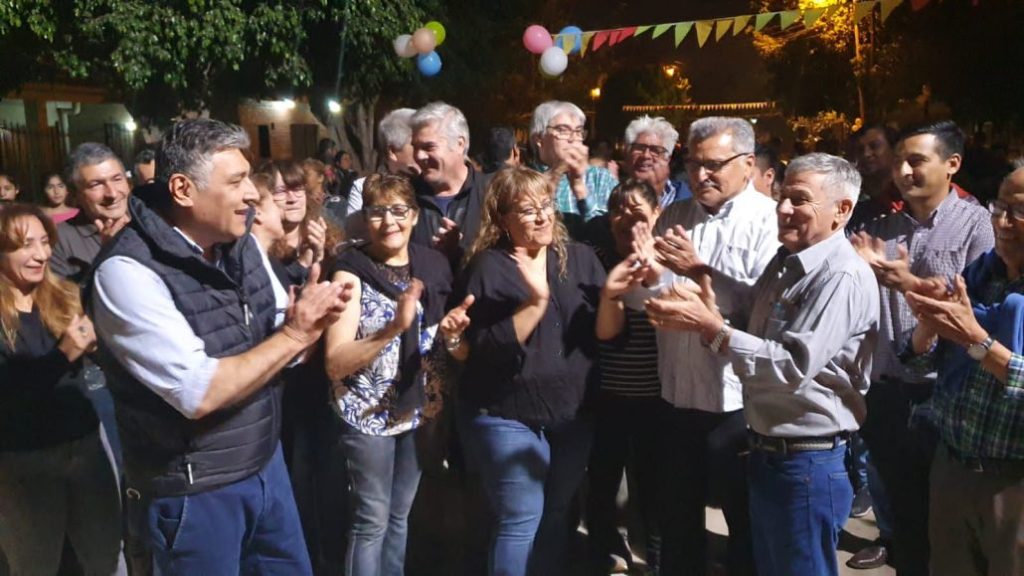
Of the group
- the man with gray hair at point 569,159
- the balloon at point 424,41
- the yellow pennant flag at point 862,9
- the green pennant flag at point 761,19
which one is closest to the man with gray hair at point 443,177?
the man with gray hair at point 569,159

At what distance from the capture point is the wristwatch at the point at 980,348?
2.69 meters

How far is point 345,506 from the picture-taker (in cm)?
387

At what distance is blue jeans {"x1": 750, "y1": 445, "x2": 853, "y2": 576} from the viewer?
301cm

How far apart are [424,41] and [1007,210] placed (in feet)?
26.0

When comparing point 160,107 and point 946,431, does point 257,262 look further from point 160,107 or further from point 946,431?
point 160,107

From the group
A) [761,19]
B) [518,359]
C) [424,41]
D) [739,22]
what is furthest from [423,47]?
[518,359]

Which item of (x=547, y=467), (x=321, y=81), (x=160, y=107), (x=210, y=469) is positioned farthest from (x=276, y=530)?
(x=160, y=107)

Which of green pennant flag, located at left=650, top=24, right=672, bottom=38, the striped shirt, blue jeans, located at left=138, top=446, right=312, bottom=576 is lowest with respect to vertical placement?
blue jeans, located at left=138, top=446, right=312, bottom=576

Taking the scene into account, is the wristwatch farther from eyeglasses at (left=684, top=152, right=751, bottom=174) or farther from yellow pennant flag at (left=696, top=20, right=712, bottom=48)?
yellow pennant flag at (left=696, top=20, right=712, bottom=48)

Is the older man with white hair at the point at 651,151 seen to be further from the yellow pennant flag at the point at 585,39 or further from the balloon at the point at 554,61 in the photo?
the yellow pennant flag at the point at 585,39

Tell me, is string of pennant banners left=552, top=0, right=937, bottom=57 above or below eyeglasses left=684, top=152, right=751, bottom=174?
above

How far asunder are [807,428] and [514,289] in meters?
1.25

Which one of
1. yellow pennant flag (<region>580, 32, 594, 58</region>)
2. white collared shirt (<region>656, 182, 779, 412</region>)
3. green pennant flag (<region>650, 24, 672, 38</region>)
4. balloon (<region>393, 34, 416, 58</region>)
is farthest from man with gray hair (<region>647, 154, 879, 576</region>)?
balloon (<region>393, 34, 416, 58</region>)

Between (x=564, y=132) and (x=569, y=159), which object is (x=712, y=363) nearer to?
(x=569, y=159)
